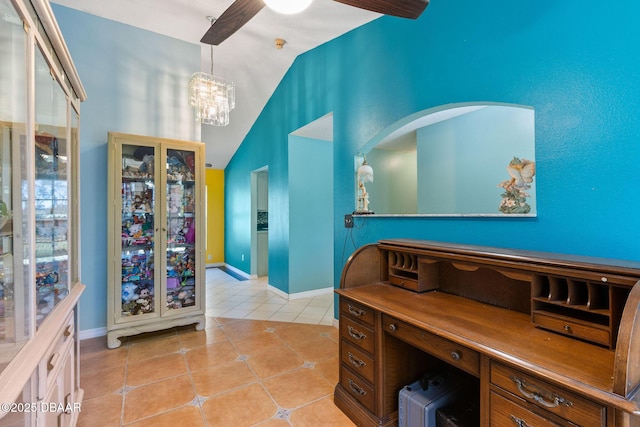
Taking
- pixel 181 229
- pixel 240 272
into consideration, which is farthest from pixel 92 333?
pixel 240 272

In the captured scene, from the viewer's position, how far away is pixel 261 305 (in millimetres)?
4102

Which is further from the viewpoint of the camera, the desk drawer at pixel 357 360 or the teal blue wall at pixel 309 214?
the teal blue wall at pixel 309 214

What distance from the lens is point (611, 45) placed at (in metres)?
1.37

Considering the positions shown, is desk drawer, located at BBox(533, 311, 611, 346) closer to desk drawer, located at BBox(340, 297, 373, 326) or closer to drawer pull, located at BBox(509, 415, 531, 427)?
drawer pull, located at BBox(509, 415, 531, 427)

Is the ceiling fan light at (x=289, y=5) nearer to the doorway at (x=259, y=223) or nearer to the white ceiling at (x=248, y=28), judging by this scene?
the white ceiling at (x=248, y=28)

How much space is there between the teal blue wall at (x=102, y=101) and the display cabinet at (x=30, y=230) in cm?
161

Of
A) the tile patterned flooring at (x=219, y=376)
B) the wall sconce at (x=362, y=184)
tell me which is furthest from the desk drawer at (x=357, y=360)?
the wall sconce at (x=362, y=184)

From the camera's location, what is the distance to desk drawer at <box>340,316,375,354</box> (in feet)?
5.66

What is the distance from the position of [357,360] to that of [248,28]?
3281 millimetres

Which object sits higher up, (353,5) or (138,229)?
(353,5)

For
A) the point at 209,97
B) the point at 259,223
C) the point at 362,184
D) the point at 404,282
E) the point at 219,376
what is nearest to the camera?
the point at 404,282

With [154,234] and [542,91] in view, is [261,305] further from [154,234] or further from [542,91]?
[542,91]

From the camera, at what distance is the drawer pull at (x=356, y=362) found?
70.3 inches

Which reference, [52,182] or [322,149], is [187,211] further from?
[322,149]
